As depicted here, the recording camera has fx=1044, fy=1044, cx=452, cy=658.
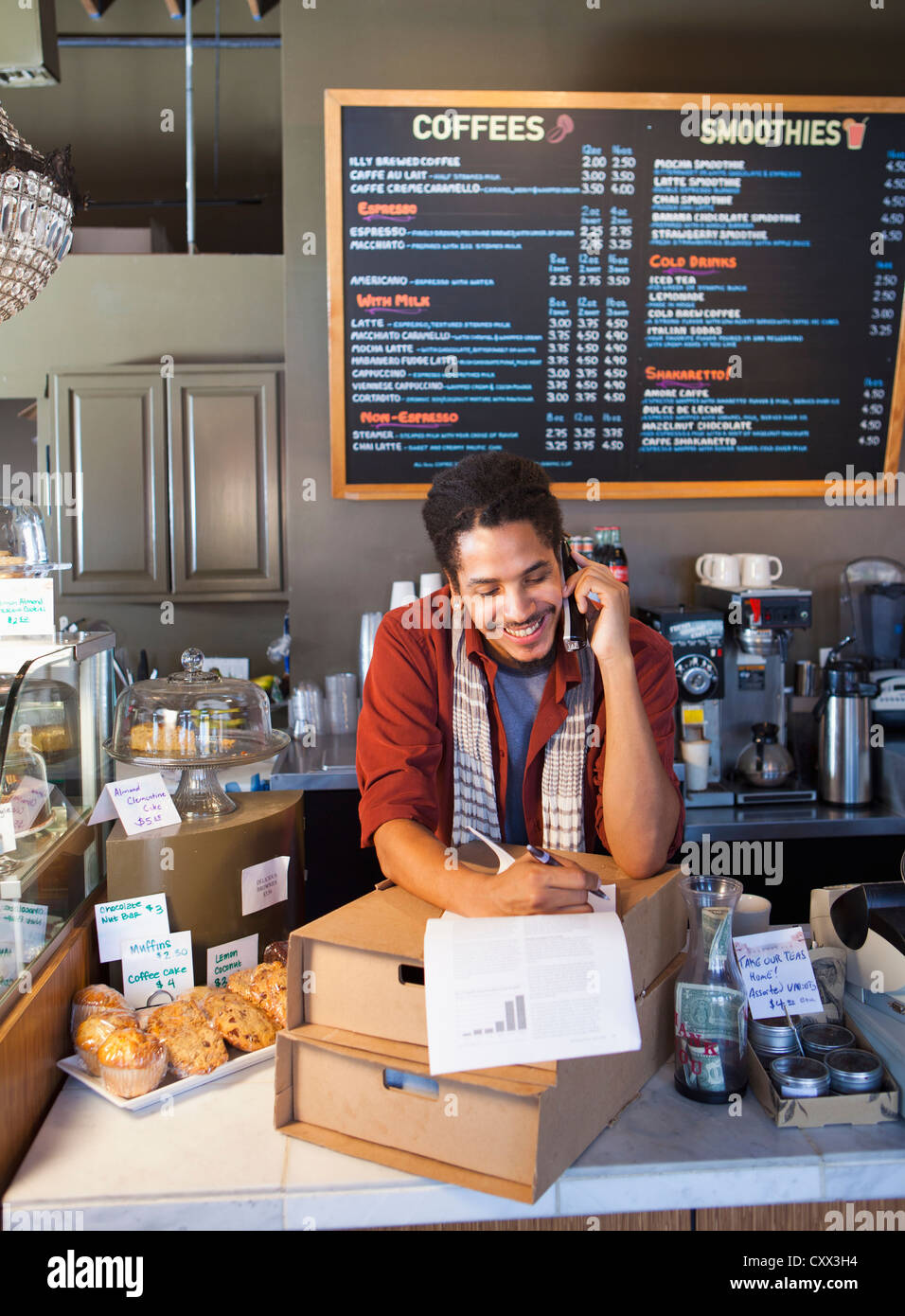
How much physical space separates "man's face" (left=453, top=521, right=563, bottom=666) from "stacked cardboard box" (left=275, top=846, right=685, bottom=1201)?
541mm

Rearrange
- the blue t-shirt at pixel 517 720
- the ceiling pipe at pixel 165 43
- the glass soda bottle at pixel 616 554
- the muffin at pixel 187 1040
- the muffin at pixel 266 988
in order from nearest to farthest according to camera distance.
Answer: the muffin at pixel 187 1040 < the muffin at pixel 266 988 < the blue t-shirt at pixel 517 720 < the glass soda bottle at pixel 616 554 < the ceiling pipe at pixel 165 43

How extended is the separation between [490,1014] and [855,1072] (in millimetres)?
476

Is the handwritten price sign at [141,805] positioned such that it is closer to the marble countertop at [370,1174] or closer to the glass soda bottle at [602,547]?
the marble countertop at [370,1174]

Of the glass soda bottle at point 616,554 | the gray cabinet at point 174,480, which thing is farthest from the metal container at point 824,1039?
the gray cabinet at point 174,480

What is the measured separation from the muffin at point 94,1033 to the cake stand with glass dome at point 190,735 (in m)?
Answer: 0.35

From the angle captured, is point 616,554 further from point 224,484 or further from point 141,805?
point 141,805

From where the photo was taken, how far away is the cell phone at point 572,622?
1715 millimetres

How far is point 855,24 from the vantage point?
10.4ft

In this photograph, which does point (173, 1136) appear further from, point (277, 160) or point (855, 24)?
point (277, 160)

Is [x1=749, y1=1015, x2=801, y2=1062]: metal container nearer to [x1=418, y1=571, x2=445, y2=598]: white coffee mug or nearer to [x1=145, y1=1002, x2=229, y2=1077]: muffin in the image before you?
[x1=145, y1=1002, x2=229, y2=1077]: muffin

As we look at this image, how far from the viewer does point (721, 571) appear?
125 inches

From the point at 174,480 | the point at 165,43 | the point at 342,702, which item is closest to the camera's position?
the point at 342,702

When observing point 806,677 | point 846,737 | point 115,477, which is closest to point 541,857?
point 846,737
